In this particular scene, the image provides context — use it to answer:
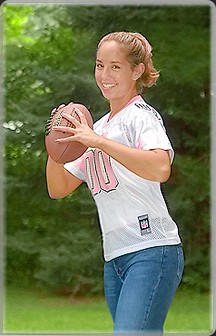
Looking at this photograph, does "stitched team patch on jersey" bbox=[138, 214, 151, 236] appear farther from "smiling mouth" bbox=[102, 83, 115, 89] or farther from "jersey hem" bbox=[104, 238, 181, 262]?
"smiling mouth" bbox=[102, 83, 115, 89]

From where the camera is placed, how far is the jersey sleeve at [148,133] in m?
3.01

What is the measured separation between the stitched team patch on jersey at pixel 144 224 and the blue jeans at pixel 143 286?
121mm

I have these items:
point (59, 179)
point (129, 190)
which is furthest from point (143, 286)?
point (59, 179)

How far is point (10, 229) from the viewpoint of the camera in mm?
4094

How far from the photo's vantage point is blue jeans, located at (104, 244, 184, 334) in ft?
8.92

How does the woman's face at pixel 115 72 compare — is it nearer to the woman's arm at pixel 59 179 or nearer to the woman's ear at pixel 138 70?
the woman's ear at pixel 138 70

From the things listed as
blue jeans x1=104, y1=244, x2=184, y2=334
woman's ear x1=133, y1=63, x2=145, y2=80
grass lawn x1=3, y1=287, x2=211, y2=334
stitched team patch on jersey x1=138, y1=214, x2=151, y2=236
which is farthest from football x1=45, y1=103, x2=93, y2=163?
grass lawn x1=3, y1=287, x2=211, y2=334

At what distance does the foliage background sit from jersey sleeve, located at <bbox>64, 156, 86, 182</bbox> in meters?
0.57

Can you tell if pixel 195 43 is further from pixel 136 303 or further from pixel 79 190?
pixel 136 303

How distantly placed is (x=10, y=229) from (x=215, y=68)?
1384 mm

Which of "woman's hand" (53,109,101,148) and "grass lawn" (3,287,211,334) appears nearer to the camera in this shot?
"woman's hand" (53,109,101,148)

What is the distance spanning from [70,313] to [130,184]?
1.10 metres

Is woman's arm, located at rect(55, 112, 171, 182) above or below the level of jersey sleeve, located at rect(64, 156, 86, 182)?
above

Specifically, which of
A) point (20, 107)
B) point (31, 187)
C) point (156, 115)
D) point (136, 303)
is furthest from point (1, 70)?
point (136, 303)
